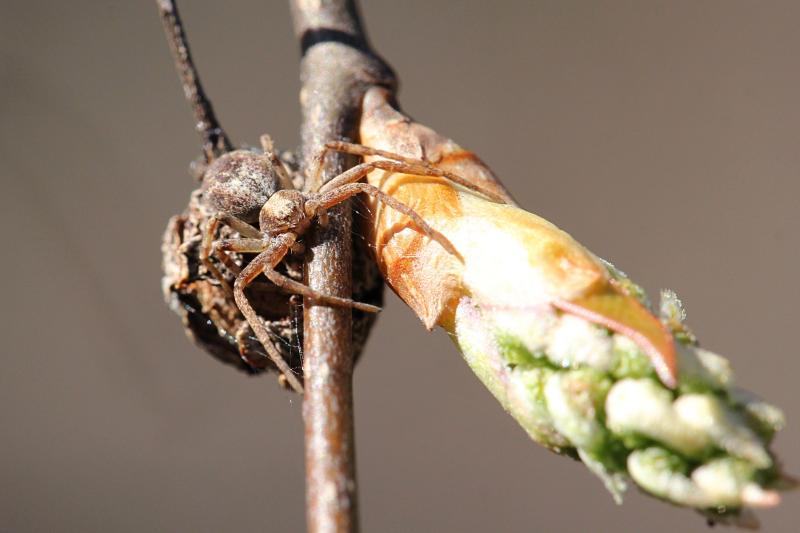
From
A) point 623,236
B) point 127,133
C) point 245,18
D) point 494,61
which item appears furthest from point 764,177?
point 127,133

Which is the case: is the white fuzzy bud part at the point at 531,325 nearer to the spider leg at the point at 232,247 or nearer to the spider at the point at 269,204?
the spider at the point at 269,204

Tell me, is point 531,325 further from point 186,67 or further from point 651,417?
point 186,67

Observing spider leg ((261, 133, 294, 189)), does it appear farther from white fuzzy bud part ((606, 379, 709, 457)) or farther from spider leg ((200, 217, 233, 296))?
white fuzzy bud part ((606, 379, 709, 457))

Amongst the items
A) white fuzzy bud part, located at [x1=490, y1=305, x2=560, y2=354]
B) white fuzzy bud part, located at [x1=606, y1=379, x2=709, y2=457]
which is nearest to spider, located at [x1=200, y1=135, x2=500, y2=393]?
white fuzzy bud part, located at [x1=490, y1=305, x2=560, y2=354]

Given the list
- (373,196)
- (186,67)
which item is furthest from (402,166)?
(186,67)

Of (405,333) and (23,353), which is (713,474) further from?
(23,353)

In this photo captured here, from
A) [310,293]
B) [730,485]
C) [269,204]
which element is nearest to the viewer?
[730,485]
